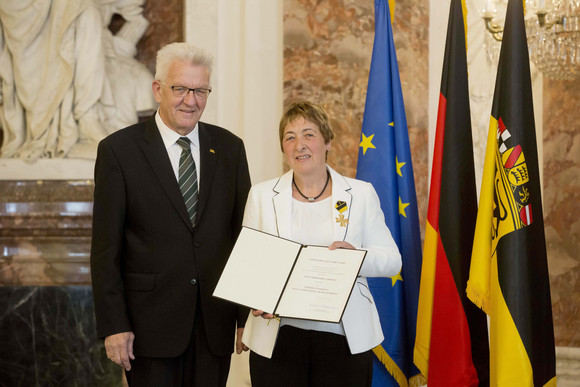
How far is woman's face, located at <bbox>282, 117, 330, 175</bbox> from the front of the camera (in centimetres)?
269

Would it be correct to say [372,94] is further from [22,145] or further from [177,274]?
[22,145]

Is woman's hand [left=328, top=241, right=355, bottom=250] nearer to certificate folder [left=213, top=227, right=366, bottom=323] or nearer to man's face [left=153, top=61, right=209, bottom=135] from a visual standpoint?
certificate folder [left=213, top=227, right=366, bottom=323]

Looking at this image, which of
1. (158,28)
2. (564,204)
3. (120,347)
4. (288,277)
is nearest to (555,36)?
(564,204)

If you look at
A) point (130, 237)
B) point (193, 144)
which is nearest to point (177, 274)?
point (130, 237)

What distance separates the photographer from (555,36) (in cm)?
406

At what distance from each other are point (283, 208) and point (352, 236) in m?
0.28

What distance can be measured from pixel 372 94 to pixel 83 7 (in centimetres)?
221

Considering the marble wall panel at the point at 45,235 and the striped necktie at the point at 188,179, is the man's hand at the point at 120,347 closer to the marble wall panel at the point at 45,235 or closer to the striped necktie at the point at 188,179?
the striped necktie at the point at 188,179

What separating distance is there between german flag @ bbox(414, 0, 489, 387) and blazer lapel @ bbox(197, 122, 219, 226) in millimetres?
1234

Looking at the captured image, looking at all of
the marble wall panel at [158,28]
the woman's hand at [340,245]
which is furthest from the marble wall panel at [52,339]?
the woman's hand at [340,245]

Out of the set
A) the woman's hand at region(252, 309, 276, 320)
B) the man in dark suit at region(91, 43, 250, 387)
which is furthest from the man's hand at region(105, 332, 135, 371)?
the woman's hand at region(252, 309, 276, 320)

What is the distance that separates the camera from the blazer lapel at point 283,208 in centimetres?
265

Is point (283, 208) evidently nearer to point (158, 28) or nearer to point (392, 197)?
point (392, 197)

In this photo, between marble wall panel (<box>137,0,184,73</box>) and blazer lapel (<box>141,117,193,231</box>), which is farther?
marble wall panel (<box>137,0,184,73</box>)
